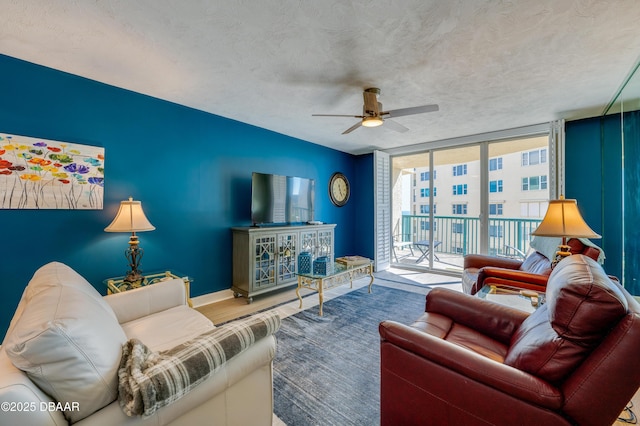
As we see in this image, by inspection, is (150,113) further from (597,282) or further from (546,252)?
(546,252)

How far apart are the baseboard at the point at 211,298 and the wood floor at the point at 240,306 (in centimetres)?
7

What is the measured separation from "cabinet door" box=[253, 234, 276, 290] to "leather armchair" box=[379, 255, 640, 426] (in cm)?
234

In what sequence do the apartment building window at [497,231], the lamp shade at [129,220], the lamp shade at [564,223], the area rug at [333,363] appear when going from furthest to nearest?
1. the apartment building window at [497,231]
2. the lamp shade at [129,220]
3. the lamp shade at [564,223]
4. the area rug at [333,363]

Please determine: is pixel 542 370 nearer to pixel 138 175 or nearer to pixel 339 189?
pixel 138 175

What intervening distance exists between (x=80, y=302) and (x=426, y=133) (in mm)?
4388

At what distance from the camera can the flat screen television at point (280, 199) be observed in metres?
3.59

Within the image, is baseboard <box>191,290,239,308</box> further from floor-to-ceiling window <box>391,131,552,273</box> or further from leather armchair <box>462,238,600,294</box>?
floor-to-ceiling window <box>391,131,552,273</box>

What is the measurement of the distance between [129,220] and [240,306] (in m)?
1.56

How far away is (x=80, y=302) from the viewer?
102cm

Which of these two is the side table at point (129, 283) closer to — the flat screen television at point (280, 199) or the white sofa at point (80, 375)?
the white sofa at point (80, 375)

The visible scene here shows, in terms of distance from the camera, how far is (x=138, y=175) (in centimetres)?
277

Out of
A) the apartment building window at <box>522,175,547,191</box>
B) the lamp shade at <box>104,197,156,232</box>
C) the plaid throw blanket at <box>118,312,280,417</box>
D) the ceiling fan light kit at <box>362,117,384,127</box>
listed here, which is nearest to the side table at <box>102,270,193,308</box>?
the lamp shade at <box>104,197,156,232</box>

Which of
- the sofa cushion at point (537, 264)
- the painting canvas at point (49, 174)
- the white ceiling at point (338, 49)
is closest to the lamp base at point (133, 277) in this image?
the painting canvas at point (49, 174)

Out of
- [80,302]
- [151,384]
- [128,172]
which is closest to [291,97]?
[128,172]
